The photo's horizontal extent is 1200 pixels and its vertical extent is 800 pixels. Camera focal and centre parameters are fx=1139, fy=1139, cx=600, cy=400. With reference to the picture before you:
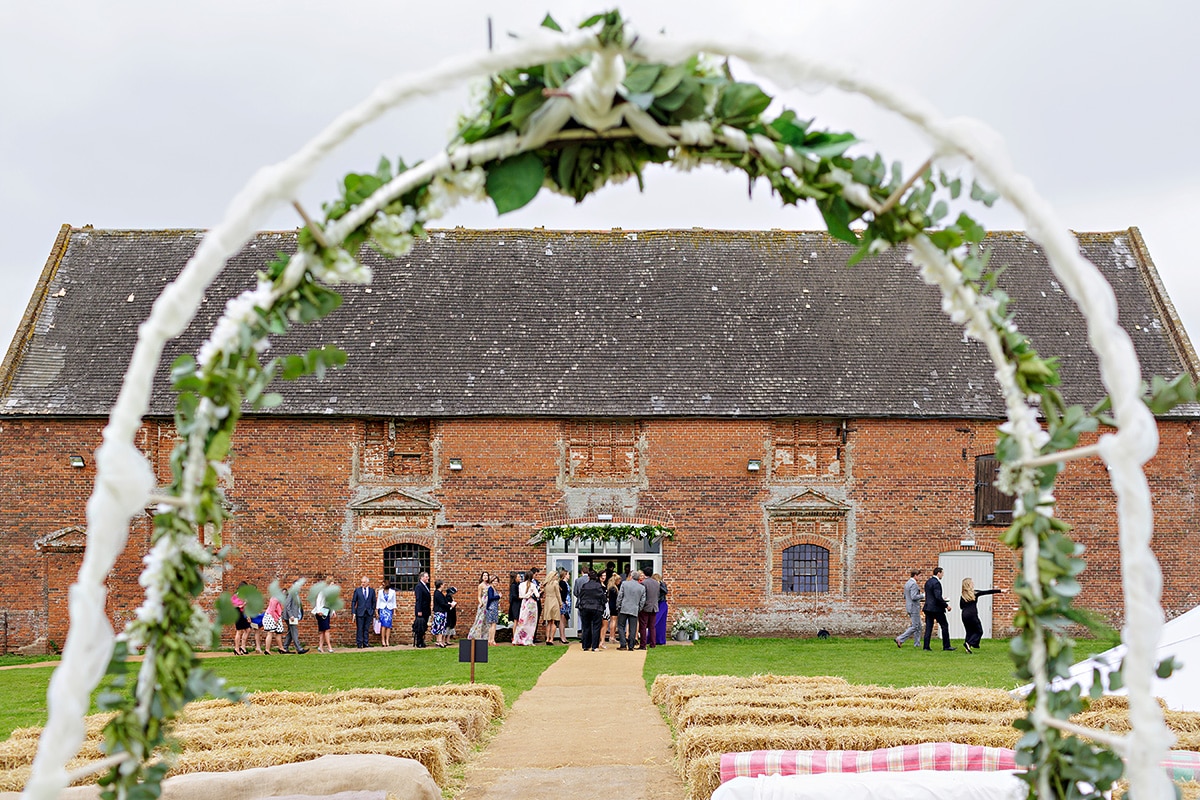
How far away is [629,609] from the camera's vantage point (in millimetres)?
22188

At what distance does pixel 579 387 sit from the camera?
26.0 m

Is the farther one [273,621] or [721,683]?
[273,621]

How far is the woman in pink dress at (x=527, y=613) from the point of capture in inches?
935

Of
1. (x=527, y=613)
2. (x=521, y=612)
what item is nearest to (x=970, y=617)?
(x=527, y=613)

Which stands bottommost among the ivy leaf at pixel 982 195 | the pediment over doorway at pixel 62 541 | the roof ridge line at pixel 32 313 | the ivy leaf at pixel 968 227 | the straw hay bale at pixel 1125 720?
the straw hay bale at pixel 1125 720

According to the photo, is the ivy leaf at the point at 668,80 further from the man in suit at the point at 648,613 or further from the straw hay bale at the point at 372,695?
the man in suit at the point at 648,613

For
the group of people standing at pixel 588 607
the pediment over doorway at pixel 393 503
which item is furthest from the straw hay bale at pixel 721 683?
the pediment over doorway at pixel 393 503

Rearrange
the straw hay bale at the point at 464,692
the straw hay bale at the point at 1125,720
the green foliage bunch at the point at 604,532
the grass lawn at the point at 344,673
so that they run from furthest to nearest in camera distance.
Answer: the green foliage bunch at the point at 604,532
the grass lawn at the point at 344,673
the straw hay bale at the point at 464,692
the straw hay bale at the point at 1125,720

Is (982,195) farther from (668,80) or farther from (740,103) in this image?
(668,80)

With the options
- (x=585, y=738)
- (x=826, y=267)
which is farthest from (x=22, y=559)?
(x=826, y=267)

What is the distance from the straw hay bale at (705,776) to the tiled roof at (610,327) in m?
17.4

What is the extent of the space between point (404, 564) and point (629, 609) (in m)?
6.23

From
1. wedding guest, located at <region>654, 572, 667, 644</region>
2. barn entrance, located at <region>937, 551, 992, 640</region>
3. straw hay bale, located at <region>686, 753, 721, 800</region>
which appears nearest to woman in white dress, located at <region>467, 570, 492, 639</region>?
wedding guest, located at <region>654, 572, 667, 644</region>

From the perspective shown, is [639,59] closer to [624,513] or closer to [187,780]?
[187,780]
